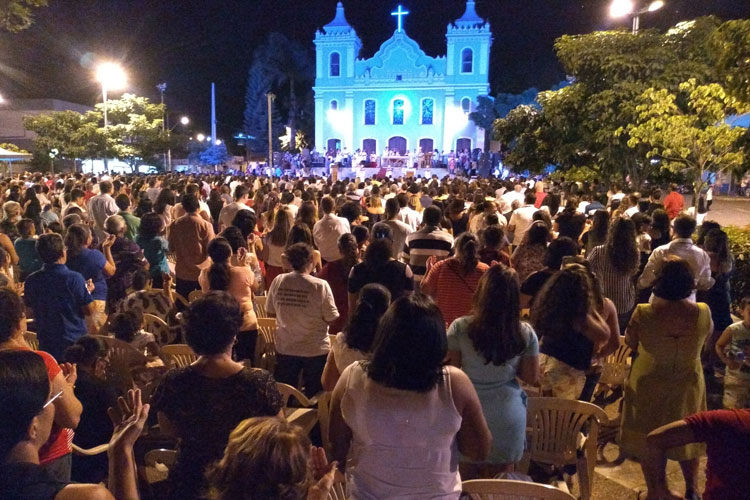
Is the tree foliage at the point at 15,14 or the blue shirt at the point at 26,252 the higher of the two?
the tree foliage at the point at 15,14

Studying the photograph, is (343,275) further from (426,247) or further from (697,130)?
(697,130)

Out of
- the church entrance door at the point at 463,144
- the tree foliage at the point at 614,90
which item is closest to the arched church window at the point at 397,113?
the church entrance door at the point at 463,144

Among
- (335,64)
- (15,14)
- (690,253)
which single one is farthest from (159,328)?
(335,64)

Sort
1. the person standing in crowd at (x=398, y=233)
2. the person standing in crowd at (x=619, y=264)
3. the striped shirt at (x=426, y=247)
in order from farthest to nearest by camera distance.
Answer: the person standing in crowd at (x=398, y=233) < the striped shirt at (x=426, y=247) < the person standing in crowd at (x=619, y=264)

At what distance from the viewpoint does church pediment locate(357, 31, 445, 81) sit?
51.2 m

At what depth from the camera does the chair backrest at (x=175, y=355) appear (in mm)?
4020

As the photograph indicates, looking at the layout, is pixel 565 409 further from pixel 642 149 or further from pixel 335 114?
pixel 335 114

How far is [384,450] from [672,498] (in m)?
1.00

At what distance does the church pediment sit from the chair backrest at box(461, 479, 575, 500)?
168 ft

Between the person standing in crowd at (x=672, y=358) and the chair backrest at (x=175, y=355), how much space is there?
9.31 ft

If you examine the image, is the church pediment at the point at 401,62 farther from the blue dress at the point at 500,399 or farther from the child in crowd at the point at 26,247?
the blue dress at the point at 500,399

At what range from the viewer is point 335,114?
52125mm

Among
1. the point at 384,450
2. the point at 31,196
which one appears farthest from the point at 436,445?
the point at 31,196

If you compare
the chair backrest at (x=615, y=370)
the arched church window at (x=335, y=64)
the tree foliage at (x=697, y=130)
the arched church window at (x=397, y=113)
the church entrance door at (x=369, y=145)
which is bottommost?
the chair backrest at (x=615, y=370)
